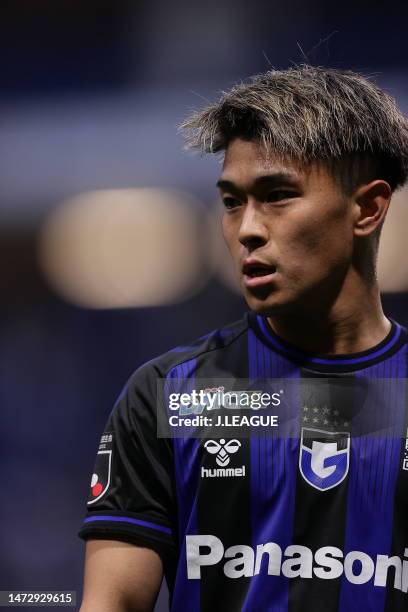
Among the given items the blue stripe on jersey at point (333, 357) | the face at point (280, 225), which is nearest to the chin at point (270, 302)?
the face at point (280, 225)

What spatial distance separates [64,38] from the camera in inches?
80.5

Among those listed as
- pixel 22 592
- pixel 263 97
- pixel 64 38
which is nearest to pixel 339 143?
pixel 263 97

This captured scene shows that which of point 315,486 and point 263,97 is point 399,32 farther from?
point 315,486

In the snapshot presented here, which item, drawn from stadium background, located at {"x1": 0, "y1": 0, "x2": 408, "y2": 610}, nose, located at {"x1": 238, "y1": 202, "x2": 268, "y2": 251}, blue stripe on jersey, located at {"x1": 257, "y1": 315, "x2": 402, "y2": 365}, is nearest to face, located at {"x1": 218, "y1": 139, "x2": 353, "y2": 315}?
nose, located at {"x1": 238, "y1": 202, "x2": 268, "y2": 251}

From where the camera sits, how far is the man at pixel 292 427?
1.44 metres

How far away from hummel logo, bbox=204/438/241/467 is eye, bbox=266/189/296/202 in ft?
1.56

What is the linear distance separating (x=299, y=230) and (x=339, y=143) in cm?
19

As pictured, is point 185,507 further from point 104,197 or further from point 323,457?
point 104,197

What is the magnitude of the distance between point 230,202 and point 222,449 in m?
0.48

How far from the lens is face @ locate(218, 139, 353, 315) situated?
143 centimetres

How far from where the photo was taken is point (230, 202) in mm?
1508

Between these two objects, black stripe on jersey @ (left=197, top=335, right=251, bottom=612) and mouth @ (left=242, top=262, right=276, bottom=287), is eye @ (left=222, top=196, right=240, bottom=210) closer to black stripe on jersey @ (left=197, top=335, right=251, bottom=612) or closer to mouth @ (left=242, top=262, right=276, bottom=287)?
mouth @ (left=242, top=262, right=276, bottom=287)

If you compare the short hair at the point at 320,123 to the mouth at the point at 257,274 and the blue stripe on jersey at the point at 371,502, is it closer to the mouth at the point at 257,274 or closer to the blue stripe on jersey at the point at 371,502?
the mouth at the point at 257,274

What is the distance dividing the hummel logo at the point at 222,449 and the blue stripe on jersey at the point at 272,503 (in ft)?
0.13
